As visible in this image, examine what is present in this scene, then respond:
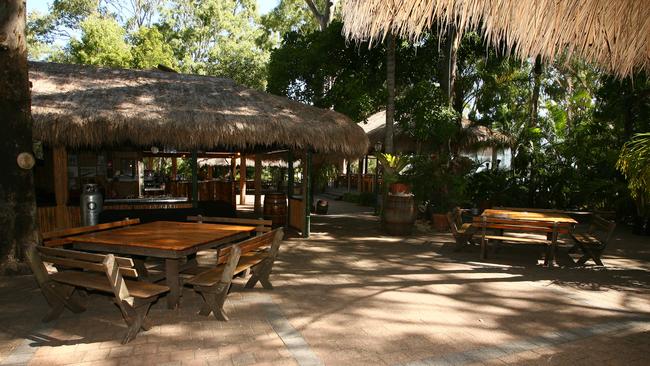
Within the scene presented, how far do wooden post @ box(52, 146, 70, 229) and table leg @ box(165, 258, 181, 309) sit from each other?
5.07 metres

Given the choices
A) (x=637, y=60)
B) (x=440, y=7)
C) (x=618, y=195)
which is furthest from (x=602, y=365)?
(x=618, y=195)

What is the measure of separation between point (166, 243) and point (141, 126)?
4291 millimetres

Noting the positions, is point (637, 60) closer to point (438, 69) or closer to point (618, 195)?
point (618, 195)

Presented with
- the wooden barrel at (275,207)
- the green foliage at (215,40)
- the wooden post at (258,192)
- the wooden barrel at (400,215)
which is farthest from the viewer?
the green foliage at (215,40)

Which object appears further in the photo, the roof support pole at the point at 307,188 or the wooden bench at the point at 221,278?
the roof support pole at the point at 307,188

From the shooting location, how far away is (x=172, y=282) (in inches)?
165

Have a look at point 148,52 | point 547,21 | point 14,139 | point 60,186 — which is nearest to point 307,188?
point 60,186

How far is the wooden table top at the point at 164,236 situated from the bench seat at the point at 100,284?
363mm

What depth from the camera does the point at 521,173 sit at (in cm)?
1275

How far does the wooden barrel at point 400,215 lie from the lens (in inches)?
367

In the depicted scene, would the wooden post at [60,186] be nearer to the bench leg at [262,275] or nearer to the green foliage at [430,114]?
the bench leg at [262,275]

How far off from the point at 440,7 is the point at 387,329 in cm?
302

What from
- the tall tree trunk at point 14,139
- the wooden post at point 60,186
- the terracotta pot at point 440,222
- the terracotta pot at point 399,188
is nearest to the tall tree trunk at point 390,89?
the terracotta pot at point 399,188

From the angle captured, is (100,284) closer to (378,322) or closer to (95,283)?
(95,283)
